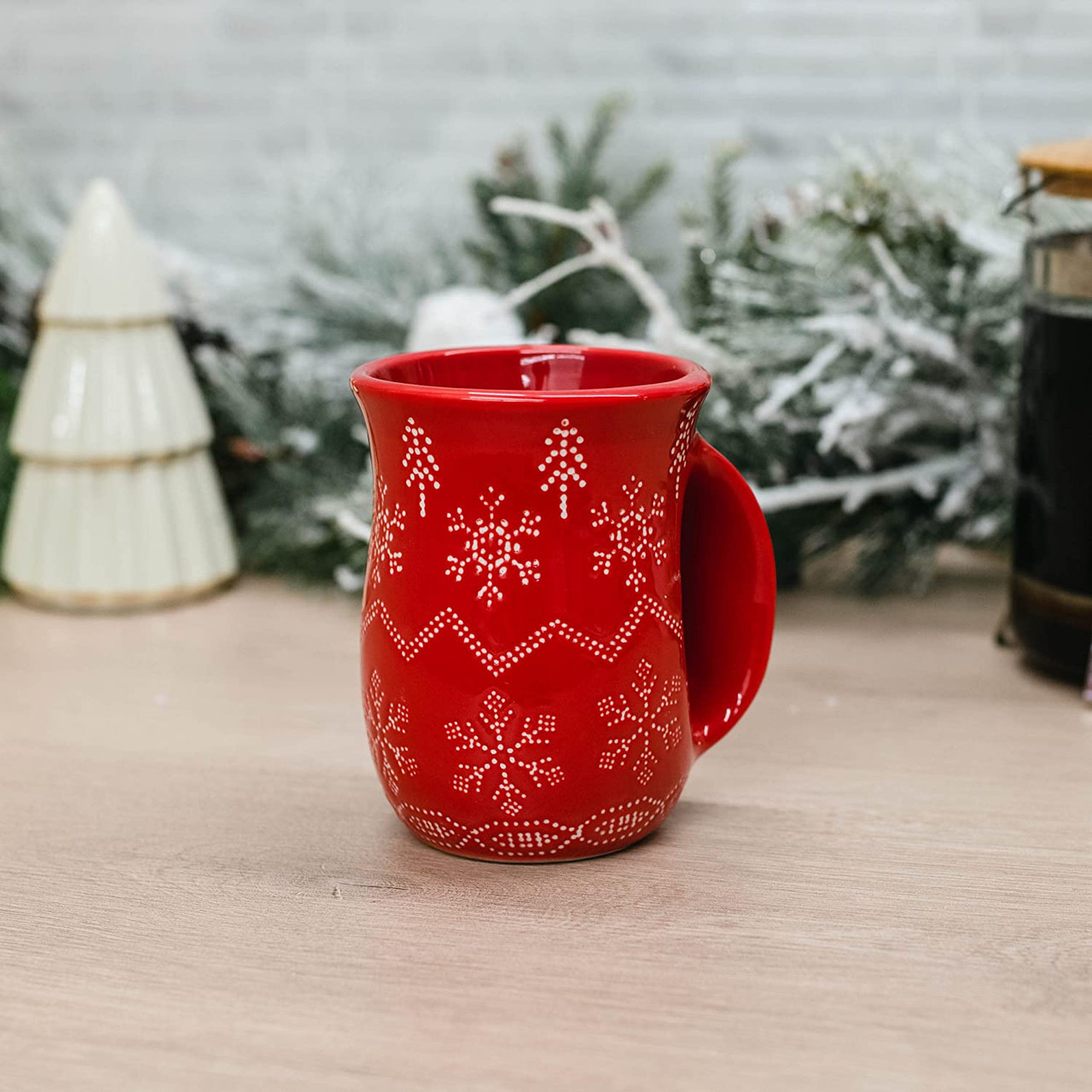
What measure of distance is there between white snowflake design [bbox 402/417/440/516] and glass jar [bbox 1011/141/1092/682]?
32 centimetres

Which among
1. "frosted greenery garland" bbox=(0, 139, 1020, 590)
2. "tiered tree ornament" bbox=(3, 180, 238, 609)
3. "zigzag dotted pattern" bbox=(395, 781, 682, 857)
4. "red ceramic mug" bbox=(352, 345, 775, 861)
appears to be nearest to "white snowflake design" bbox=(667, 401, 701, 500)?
"red ceramic mug" bbox=(352, 345, 775, 861)

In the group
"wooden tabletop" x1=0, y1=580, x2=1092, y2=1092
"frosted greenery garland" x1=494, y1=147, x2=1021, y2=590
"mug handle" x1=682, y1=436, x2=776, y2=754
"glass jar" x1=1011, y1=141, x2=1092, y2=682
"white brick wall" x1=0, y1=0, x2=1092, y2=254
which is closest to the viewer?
"wooden tabletop" x1=0, y1=580, x2=1092, y2=1092

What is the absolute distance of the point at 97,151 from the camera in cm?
102

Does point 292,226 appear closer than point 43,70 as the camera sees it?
Yes

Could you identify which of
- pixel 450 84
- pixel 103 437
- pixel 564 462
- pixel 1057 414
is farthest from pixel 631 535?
pixel 450 84

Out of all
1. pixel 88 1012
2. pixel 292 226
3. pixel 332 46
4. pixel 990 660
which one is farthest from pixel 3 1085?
pixel 332 46

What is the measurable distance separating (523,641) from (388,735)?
65mm

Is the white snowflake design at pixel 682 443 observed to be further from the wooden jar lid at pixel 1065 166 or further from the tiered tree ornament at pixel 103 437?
the tiered tree ornament at pixel 103 437

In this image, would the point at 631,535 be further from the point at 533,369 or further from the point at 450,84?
the point at 450,84

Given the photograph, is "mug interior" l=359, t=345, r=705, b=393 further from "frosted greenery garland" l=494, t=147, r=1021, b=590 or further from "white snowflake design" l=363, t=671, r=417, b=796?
"frosted greenery garland" l=494, t=147, r=1021, b=590

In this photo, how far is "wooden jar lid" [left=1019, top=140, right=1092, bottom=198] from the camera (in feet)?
1.93

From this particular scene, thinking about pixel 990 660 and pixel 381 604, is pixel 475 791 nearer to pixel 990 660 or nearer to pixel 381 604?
pixel 381 604

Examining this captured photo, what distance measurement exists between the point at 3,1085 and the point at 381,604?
18 cm

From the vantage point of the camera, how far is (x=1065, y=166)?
59 cm
